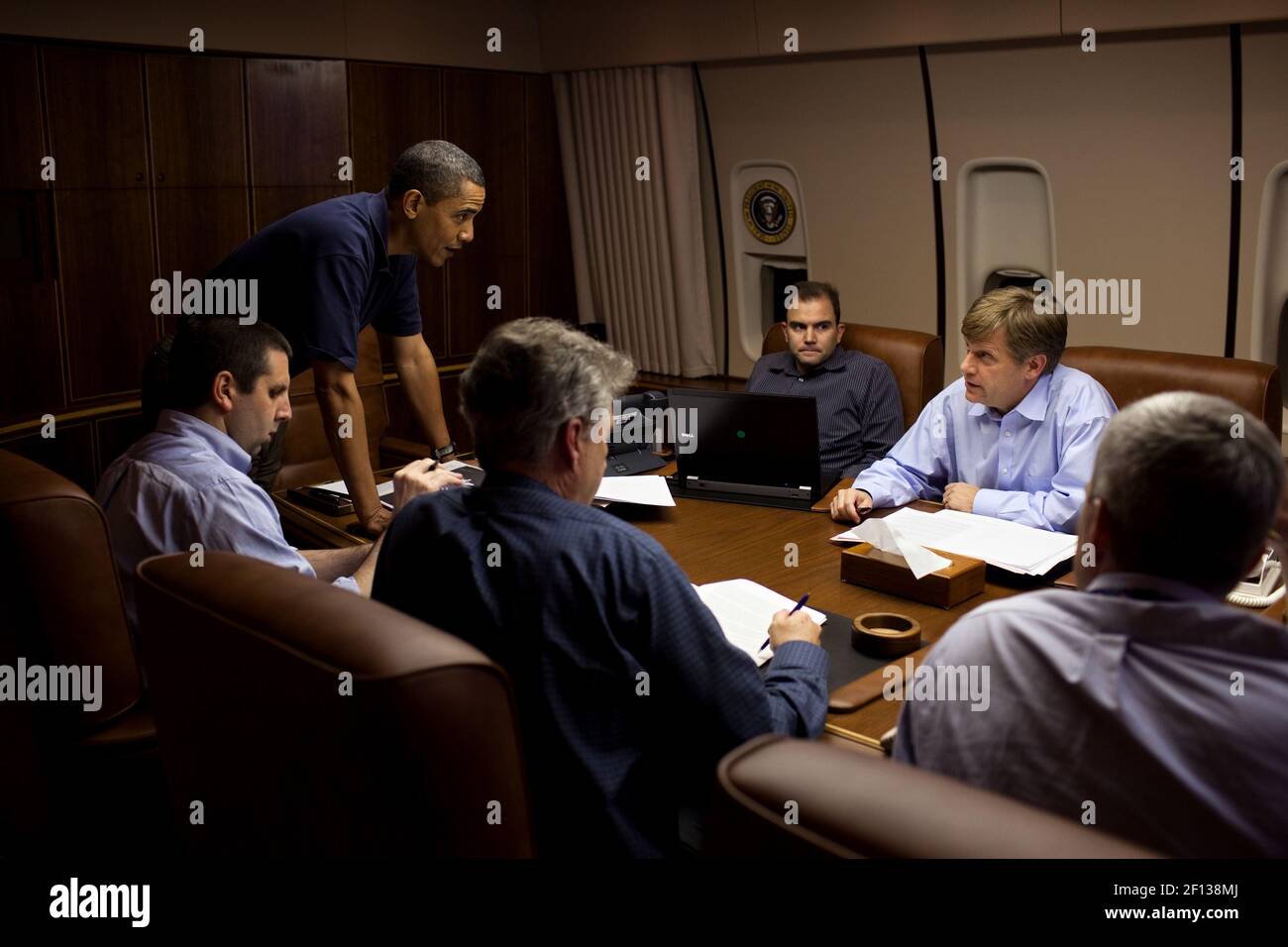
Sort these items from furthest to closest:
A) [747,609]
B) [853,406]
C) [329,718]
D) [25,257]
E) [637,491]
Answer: [25,257] → [853,406] → [637,491] → [747,609] → [329,718]

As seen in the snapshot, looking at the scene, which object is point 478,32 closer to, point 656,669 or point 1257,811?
point 656,669

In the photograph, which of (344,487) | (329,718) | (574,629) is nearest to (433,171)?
(344,487)

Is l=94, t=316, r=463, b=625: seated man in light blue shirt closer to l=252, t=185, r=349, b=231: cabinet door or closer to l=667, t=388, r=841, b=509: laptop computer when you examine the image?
l=667, t=388, r=841, b=509: laptop computer

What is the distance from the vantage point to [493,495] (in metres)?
1.82

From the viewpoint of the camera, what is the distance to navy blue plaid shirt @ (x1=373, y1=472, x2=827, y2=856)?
1.71m

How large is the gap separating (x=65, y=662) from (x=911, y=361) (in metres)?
3.08

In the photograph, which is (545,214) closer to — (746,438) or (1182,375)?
(746,438)

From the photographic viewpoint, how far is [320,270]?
332 centimetres

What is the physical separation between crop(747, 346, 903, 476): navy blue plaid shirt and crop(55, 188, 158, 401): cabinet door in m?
2.73

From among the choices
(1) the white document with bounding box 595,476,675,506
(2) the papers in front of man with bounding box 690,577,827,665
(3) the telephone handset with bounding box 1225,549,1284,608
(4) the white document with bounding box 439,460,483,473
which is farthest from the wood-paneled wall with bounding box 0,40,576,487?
(3) the telephone handset with bounding box 1225,549,1284,608

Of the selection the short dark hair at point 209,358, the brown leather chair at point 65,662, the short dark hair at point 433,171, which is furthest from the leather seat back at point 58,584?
the short dark hair at point 433,171
